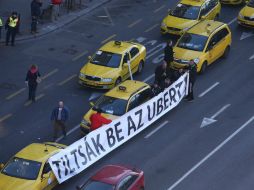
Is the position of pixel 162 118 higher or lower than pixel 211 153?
lower

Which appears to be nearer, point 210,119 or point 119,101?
point 119,101

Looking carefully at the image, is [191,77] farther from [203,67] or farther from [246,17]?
[246,17]

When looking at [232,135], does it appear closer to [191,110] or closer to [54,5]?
[191,110]

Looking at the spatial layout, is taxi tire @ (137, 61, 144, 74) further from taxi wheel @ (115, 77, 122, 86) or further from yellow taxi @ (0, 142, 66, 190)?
yellow taxi @ (0, 142, 66, 190)

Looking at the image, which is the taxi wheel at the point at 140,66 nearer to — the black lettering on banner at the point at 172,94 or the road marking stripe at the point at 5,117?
the black lettering on banner at the point at 172,94

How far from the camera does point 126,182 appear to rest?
25688mm

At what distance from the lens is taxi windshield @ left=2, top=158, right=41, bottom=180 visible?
2695cm

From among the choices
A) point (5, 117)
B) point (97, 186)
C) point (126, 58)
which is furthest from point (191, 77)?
point (97, 186)

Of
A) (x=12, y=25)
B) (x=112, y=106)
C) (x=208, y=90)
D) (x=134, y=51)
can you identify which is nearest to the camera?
(x=112, y=106)

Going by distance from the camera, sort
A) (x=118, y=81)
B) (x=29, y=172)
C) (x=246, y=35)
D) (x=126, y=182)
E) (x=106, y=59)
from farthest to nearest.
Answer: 1. (x=246, y=35)
2. (x=106, y=59)
3. (x=118, y=81)
4. (x=29, y=172)
5. (x=126, y=182)

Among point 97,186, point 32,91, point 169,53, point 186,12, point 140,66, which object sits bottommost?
point 32,91

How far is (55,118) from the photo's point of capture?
30812 millimetres

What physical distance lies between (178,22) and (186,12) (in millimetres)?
1101

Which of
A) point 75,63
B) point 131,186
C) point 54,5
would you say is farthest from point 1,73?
point 131,186
